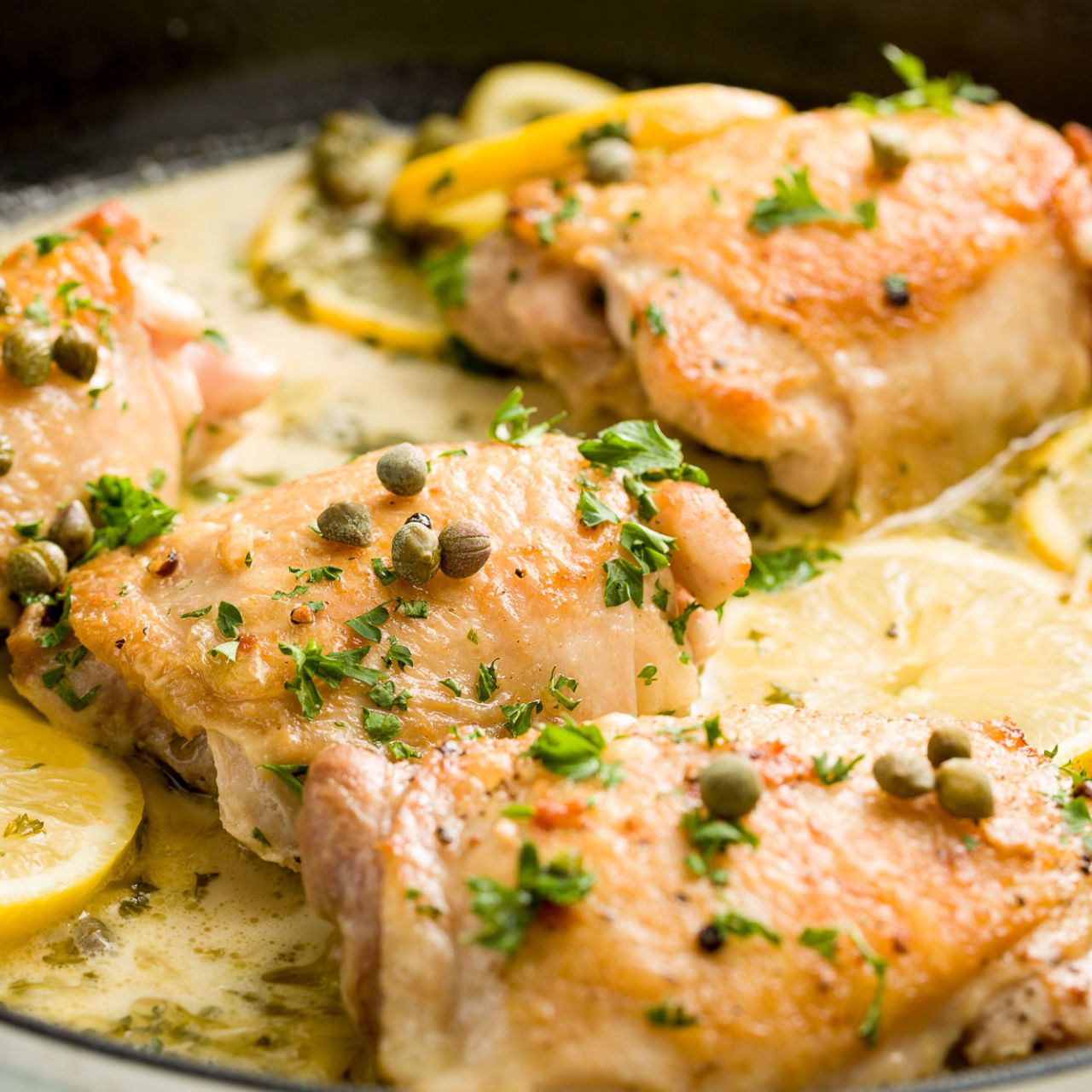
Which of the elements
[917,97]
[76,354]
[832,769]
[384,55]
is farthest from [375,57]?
[832,769]

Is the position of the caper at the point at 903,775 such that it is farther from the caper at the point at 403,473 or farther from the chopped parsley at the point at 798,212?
the chopped parsley at the point at 798,212

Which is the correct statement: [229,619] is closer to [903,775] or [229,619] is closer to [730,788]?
[730,788]

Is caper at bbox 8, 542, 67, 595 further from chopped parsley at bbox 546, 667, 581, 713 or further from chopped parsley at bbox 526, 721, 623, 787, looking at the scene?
chopped parsley at bbox 526, 721, 623, 787

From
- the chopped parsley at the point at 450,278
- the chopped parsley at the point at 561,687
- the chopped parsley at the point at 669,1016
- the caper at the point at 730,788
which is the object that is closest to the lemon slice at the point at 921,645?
the chopped parsley at the point at 561,687

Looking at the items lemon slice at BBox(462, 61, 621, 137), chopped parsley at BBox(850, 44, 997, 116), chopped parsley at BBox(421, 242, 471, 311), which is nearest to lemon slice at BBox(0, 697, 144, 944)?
chopped parsley at BBox(421, 242, 471, 311)

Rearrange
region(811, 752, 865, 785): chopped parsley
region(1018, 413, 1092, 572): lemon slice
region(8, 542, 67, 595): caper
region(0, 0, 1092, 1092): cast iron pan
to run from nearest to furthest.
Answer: region(811, 752, 865, 785): chopped parsley, region(8, 542, 67, 595): caper, region(1018, 413, 1092, 572): lemon slice, region(0, 0, 1092, 1092): cast iron pan

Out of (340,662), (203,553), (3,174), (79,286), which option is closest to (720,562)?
(340,662)
